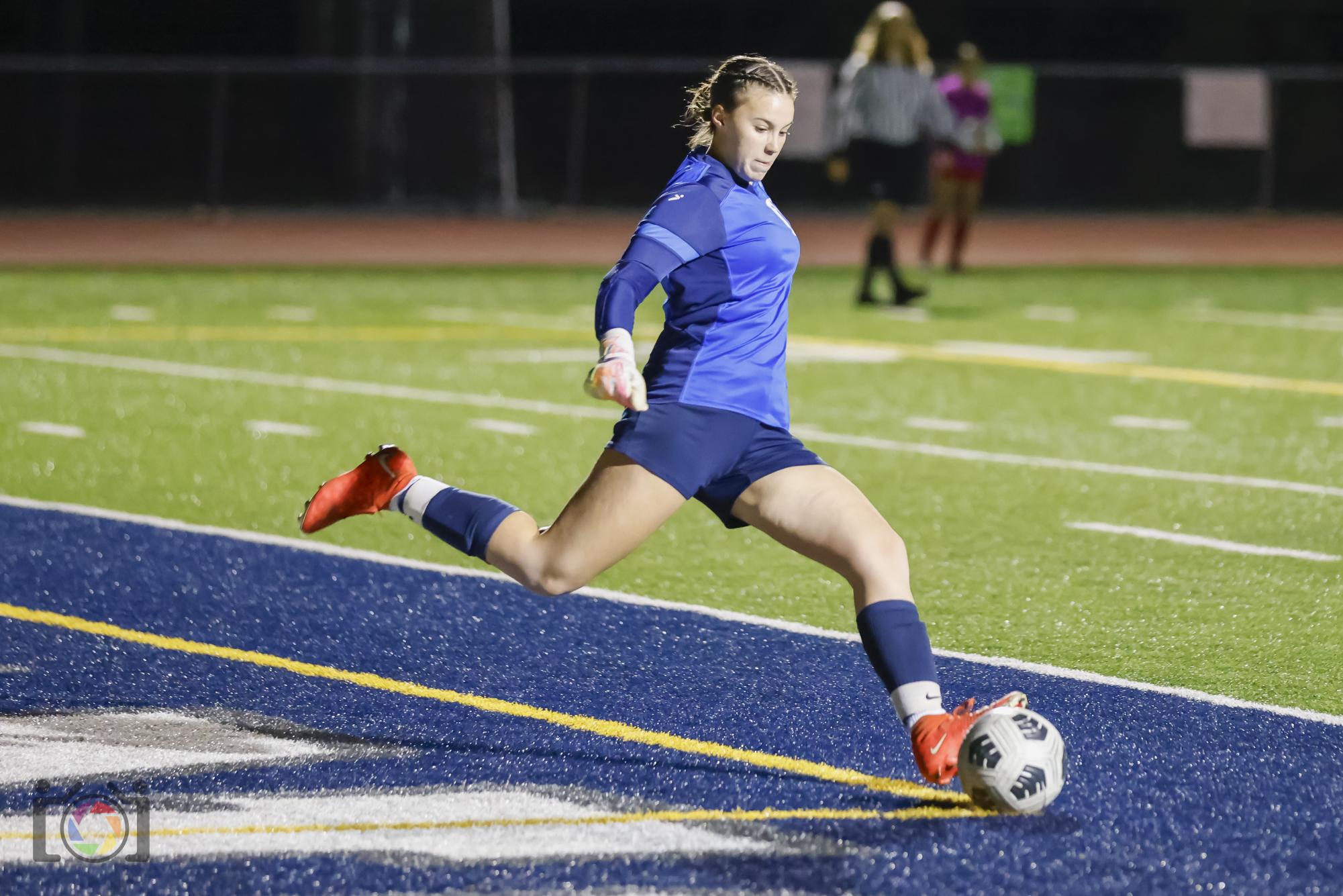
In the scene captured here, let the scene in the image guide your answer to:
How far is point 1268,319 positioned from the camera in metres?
19.8

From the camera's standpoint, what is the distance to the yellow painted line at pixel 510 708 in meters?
5.97

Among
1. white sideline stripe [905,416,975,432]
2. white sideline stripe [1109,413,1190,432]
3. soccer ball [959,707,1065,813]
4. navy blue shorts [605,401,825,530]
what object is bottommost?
white sideline stripe [905,416,975,432]

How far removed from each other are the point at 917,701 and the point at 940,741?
0.13 meters

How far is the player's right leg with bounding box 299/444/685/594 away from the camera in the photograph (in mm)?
5941

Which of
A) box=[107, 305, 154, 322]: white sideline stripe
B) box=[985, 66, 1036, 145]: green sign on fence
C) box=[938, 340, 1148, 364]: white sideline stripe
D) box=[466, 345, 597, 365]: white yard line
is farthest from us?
box=[985, 66, 1036, 145]: green sign on fence

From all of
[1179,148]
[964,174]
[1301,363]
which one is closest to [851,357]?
[1301,363]

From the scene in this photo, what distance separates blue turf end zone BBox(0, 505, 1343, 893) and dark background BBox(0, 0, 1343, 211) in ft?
76.5

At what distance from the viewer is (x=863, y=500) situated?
5.97 metres

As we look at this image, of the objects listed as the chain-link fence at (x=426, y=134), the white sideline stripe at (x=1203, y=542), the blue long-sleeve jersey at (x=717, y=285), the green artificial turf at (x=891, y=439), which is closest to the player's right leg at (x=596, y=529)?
the blue long-sleeve jersey at (x=717, y=285)

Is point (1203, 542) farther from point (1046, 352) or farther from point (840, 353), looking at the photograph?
point (1046, 352)

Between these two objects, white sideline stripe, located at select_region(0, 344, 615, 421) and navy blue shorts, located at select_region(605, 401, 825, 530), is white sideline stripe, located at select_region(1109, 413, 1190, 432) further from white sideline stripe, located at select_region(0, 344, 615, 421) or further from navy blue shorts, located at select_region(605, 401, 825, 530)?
navy blue shorts, located at select_region(605, 401, 825, 530)

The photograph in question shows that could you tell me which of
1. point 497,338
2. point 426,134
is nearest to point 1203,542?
point 497,338

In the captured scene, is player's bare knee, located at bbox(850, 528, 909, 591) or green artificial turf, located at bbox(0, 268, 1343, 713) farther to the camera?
green artificial turf, located at bbox(0, 268, 1343, 713)

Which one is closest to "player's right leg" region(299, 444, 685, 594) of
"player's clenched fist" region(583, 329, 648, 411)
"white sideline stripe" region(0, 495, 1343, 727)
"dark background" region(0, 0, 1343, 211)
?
"player's clenched fist" region(583, 329, 648, 411)
